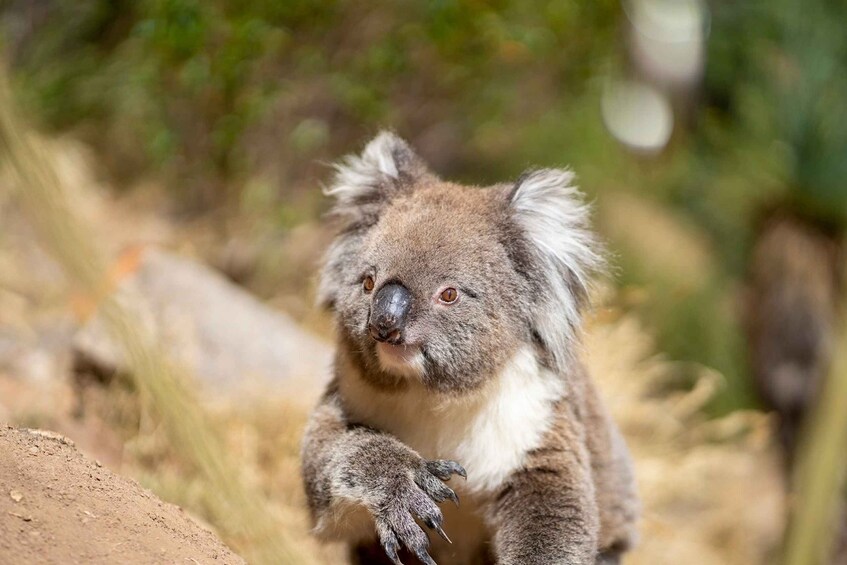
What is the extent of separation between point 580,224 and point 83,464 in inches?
76.2

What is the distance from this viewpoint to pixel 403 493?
3.13 metres

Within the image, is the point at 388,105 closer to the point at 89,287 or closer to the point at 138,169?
the point at 138,169

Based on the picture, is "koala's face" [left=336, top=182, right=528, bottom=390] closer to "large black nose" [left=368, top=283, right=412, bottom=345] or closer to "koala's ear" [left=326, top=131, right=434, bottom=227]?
"large black nose" [left=368, top=283, right=412, bottom=345]

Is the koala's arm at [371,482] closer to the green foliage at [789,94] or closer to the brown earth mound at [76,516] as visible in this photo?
the brown earth mound at [76,516]

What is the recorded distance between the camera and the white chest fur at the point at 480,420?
135 inches

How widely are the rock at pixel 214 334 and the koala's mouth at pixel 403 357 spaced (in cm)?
305

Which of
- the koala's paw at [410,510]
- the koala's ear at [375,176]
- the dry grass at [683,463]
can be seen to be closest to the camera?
the koala's paw at [410,510]

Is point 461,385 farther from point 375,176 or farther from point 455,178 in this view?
point 455,178

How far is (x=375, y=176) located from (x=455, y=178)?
5824mm

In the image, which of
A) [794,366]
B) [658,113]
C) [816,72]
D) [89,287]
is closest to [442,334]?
[89,287]

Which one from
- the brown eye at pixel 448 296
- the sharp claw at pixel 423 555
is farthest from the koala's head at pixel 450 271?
the sharp claw at pixel 423 555

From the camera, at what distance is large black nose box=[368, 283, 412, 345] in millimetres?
3154

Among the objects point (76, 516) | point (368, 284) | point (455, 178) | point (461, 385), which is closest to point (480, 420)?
point (461, 385)

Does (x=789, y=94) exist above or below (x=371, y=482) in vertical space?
above
